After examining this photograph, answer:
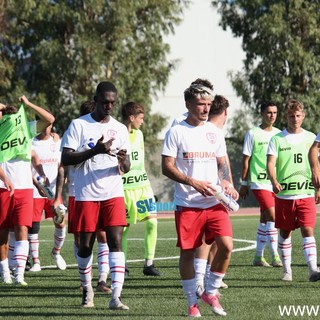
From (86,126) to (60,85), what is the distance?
41.7 metres

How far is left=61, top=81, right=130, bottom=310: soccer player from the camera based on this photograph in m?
10.7

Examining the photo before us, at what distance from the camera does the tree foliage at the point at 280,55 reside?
178 feet

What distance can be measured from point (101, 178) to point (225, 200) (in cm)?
151

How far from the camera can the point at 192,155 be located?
1009 centimetres

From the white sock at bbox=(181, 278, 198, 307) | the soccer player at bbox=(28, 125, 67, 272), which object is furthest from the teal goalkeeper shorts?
the white sock at bbox=(181, 278, 198, 307)

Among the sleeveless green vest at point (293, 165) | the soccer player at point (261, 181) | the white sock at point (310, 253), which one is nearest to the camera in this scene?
the white sock at point (310, 253)

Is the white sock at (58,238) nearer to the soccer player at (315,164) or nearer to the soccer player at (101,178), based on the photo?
the soccer player at (101,178)

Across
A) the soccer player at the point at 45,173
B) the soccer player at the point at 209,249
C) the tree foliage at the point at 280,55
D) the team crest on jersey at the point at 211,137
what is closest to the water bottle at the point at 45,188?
the soccer player at the point at 45,173

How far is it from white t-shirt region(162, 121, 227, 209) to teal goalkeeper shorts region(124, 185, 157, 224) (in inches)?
160

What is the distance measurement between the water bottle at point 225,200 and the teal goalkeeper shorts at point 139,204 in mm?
4320

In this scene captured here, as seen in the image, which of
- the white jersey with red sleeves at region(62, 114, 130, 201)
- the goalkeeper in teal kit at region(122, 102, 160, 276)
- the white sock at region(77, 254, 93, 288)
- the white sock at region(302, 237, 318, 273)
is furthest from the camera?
the goalkeeper in teal kit at region(122, 102, 160, 276)

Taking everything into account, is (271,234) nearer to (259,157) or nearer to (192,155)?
(259,157)

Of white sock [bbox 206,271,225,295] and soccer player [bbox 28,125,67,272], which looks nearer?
white sock [bbox 206,271,225,295]

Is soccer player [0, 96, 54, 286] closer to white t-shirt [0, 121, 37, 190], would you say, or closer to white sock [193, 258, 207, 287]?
white t-shirt [0, 121, 37, 190]
